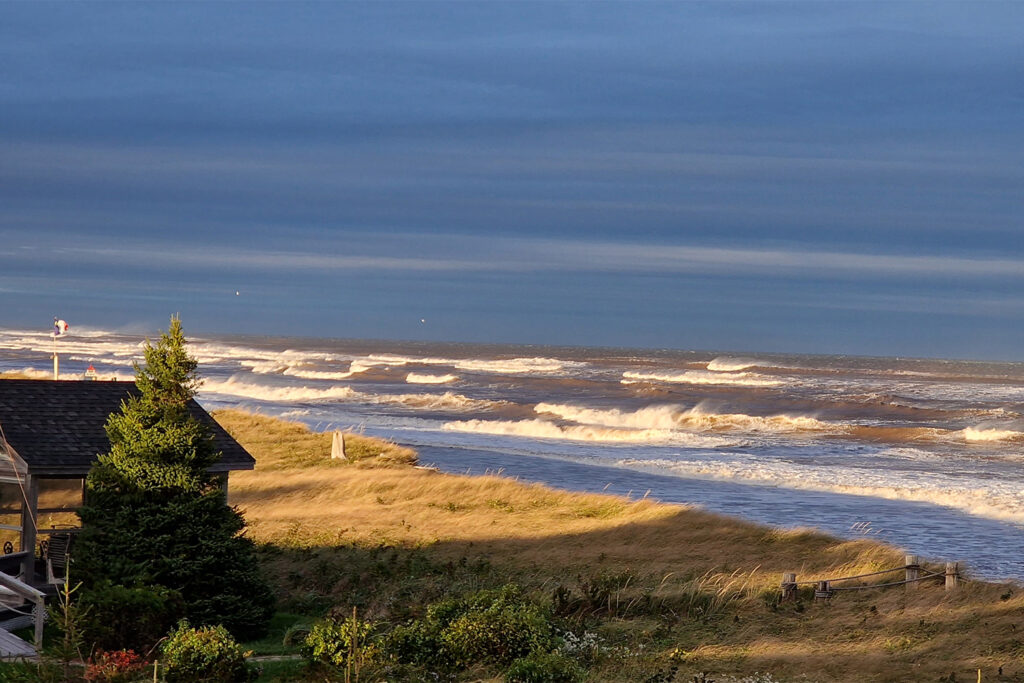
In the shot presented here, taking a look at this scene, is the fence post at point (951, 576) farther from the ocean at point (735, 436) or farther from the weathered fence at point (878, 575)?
the ocean at point (735, 436)

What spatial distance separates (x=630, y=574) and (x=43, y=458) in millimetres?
10139

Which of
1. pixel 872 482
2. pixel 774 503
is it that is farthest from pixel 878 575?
pixel 872 482

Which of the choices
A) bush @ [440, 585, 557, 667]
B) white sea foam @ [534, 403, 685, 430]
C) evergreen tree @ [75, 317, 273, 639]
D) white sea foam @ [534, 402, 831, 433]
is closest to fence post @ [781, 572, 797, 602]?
bush @ [440, 585, 557, 667]

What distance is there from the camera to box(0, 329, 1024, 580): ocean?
1195 inches

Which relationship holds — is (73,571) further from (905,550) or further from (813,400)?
(813,400)

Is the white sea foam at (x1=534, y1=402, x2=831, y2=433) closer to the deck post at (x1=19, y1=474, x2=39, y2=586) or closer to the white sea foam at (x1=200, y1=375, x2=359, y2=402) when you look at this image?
the white sea foam at (x1=200, y1=375, x2=359, y2=402)

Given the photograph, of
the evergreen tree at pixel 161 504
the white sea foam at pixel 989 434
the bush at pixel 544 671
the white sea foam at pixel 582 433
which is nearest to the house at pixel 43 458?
the evergreen tree at pixel 161 504

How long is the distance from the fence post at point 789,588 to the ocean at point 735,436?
5344mm

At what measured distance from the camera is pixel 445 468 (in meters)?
38.4

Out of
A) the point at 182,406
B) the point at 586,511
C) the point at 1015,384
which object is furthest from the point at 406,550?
the point at 1015,384

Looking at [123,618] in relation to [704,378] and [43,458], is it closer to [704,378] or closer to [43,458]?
[43,458]

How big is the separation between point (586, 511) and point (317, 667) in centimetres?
1517

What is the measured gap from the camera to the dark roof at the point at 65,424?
17734 mm

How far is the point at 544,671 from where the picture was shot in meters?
13.5
